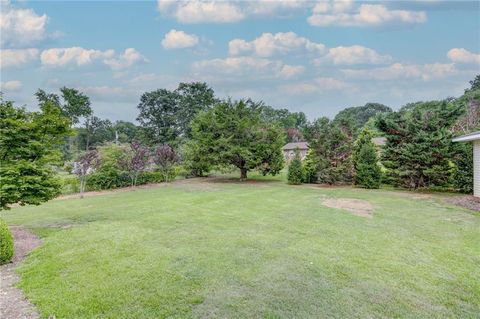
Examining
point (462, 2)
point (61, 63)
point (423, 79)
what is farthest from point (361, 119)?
point (61, 63)

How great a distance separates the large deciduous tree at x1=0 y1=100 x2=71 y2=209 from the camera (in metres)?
6.98

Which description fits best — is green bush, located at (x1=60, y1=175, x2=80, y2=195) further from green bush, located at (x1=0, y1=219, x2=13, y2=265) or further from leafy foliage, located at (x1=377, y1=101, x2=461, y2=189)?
leafy foliage, located at (x1=377, y1=101, x2=461, y2=189)

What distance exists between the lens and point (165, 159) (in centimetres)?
2017

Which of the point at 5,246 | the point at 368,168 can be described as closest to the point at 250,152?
the point at 368,168

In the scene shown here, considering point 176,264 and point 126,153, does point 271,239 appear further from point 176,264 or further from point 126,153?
point 126,153

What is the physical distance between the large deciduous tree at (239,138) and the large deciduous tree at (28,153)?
11.3 metres

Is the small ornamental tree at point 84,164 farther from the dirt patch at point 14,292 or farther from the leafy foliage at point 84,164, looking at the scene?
the dirt patch at point 14,292

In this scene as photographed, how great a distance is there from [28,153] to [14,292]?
4.30 metres

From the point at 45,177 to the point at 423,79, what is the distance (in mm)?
21769

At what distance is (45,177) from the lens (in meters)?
7.63

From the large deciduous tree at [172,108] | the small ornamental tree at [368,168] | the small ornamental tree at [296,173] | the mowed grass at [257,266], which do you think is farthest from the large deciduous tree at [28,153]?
the large deciduous tree at [172,108]

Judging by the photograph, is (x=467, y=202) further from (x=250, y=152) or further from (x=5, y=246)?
(x=5, y=246)

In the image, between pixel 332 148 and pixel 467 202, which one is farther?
pixel 332 148

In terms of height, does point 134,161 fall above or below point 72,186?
above
